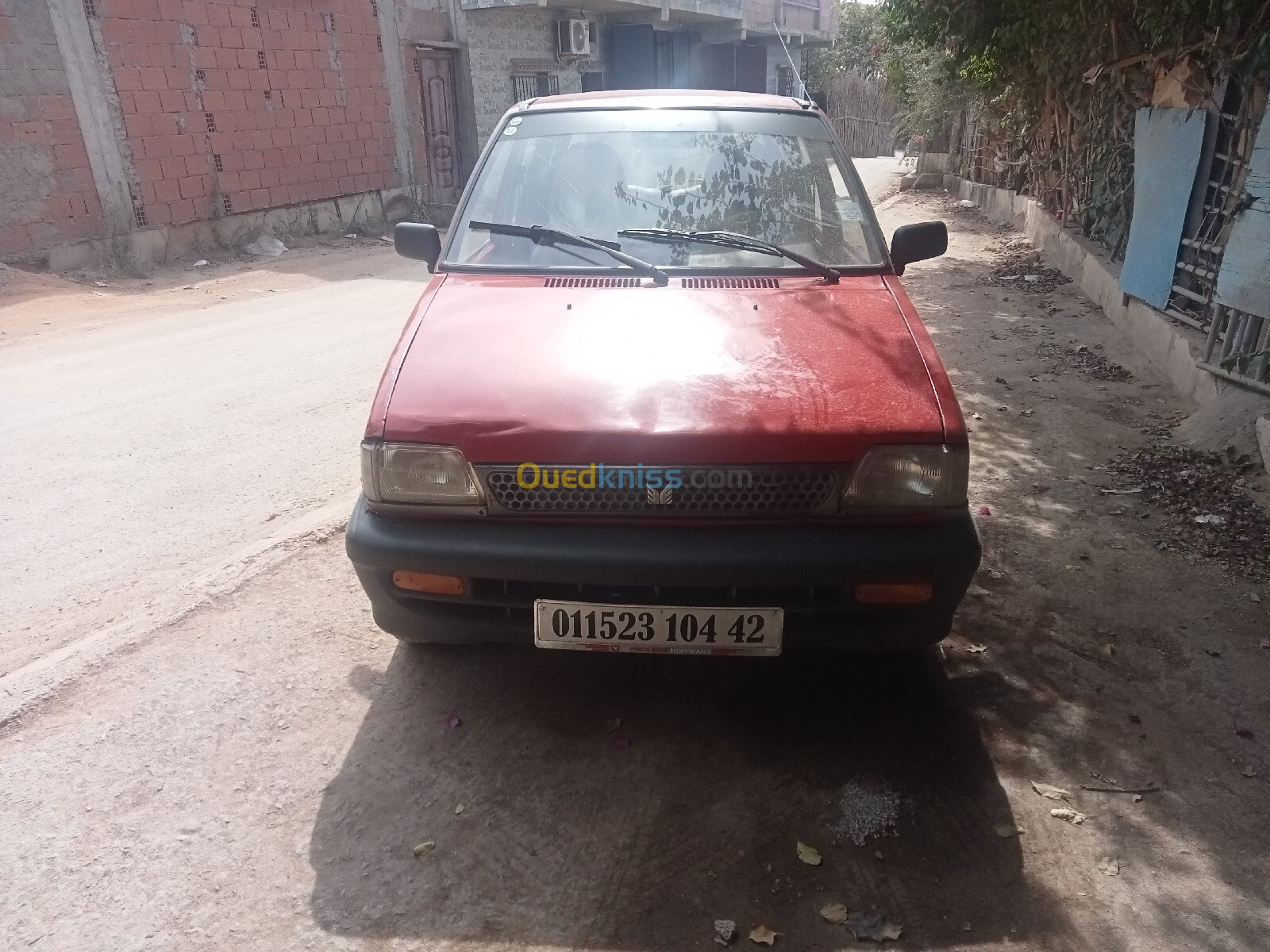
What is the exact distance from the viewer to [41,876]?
2.17m

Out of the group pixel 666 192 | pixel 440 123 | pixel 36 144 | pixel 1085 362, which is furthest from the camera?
pixel 440 123

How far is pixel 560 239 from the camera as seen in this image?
123 inches

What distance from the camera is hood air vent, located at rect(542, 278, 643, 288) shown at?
2941 mm

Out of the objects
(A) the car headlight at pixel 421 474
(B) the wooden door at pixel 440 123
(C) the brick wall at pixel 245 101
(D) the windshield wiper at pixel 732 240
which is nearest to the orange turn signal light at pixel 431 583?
(A) the car headlight at pixel 421 474

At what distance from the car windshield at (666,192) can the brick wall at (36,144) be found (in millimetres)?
8958

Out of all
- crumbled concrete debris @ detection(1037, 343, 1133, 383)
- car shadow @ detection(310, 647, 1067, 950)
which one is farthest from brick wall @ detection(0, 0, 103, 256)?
crumbled concrete debris @ detection(1037, 343, 1133, 383)

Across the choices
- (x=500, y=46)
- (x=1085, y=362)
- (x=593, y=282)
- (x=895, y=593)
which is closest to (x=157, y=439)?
(x=593, y=282)

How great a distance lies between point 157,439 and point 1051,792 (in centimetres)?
483

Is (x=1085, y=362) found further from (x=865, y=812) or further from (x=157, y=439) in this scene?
(x=157, y=439)

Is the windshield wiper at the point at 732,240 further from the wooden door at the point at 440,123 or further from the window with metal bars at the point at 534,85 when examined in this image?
the window with metal bars at the point at 534,85

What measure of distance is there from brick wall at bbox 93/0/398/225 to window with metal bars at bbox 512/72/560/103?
3837 millimetres

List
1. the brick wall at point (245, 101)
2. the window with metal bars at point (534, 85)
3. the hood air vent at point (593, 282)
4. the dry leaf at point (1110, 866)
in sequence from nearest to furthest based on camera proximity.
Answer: the dry leaf at point (1110, 866) < the hood air vent at point (593, 282) < the brick wall at point (245, 101) < the window with metal bars at point (534, 85)

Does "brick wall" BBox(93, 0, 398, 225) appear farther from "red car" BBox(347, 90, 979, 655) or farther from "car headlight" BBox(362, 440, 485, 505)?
"car headlight" BBox(362, 440, 485, 505)

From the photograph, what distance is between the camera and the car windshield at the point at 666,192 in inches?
123
